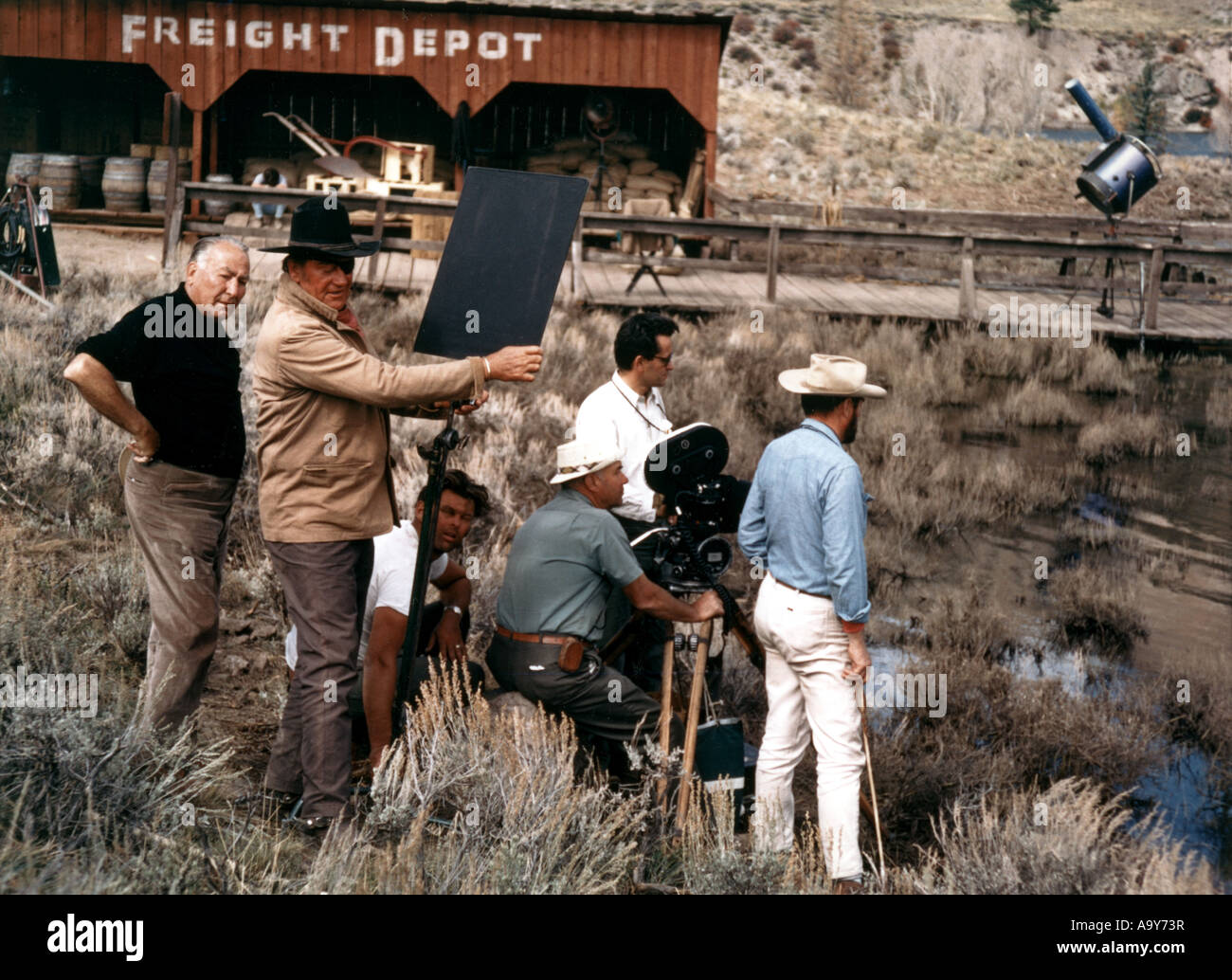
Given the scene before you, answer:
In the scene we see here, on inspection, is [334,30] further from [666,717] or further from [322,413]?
[666,717]

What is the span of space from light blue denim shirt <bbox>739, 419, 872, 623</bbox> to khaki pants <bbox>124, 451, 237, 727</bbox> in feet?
6.47

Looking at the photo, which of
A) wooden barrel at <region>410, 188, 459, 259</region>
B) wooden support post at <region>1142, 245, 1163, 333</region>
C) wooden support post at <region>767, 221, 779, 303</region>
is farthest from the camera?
wooden barrel at <region>410, 188, 459, 259</region>

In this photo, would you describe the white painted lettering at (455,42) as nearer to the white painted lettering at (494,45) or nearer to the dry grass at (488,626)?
the white painted lettering at (494,45)

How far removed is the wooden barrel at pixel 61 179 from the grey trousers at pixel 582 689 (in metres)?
17.0

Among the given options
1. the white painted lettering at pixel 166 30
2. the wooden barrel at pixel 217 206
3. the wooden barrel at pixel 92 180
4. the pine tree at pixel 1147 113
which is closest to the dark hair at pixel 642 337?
the wooden barrel at pixel 217 206

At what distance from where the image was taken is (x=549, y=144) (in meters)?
21.3

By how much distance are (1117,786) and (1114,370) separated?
9096 mm

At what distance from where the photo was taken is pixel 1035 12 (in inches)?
2437

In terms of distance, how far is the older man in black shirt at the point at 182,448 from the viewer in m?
4.64

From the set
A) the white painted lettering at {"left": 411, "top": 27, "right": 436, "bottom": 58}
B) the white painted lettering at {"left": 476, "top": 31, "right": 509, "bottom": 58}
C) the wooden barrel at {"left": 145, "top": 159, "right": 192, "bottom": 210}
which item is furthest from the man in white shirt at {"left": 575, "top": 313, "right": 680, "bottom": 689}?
the wooden barrel at {"left": 145, "top": 159, "right": 192, "bottom": 210}

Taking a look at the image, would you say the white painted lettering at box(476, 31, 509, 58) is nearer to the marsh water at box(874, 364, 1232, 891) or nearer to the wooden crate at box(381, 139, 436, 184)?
the wooden crate at box(381, 139, 436, 184)

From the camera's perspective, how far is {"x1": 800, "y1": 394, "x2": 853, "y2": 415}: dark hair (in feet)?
15.7
